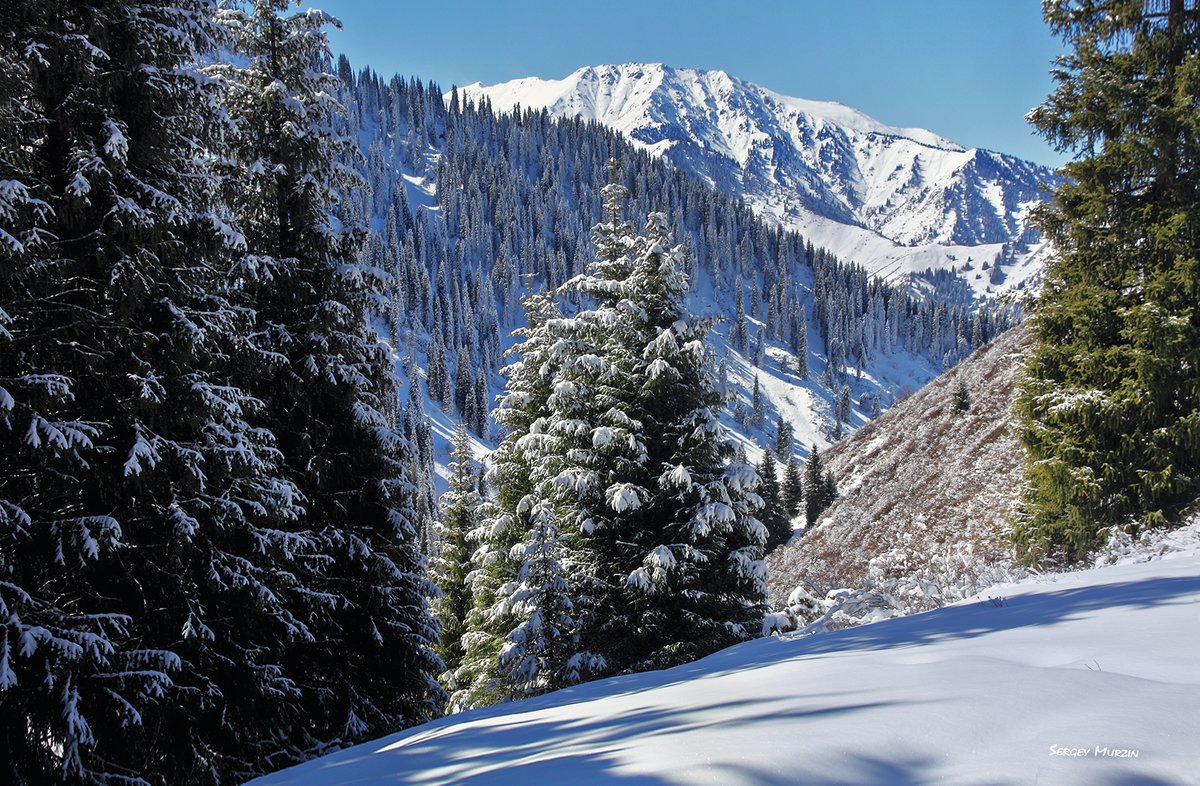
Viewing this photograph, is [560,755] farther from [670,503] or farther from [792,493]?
[792,493]

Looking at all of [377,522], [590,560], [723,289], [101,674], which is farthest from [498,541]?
[723,289]

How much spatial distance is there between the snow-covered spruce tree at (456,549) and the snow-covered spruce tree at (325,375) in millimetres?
9298

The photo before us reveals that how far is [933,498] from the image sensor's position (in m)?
23.7

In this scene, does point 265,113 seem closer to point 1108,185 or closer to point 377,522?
point 377,522

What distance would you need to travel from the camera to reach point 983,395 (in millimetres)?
30141

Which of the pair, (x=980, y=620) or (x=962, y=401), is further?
(x=962, y=401)

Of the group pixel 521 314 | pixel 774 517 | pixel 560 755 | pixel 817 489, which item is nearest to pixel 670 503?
pixel 560 755

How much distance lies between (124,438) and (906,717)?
315 inches

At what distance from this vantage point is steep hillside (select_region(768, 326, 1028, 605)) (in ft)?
53.9

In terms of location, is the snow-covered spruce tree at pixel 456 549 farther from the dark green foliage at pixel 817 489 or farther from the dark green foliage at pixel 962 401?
the dark green foliage at pixel 817 489

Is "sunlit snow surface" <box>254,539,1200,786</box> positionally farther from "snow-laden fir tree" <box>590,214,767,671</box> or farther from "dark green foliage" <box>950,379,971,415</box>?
"dark green foliage" <box>950,379,971,415</box>

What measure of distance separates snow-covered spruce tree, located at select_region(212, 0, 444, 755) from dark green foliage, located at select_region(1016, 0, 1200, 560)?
11.1m

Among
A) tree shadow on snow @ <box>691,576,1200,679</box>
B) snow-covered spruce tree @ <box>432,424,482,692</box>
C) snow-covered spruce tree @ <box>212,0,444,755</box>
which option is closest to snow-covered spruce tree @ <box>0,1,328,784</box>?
snow-covered spruce tree @ <box>212,0,444,755</box>

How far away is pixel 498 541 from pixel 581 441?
4.82 metres
